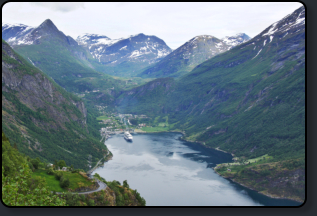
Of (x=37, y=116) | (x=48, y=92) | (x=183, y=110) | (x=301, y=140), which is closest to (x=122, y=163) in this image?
(x=37, y=116)

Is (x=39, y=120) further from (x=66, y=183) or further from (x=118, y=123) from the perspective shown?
(x=118, y=123)

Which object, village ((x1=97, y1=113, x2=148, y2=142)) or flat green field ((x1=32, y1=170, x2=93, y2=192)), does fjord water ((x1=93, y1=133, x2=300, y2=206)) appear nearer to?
flat green field ((x1=32, y1=170, x2=93, y2=192))

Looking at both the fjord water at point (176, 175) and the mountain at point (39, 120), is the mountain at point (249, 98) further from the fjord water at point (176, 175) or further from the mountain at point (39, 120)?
the mountain at point (39, 120)

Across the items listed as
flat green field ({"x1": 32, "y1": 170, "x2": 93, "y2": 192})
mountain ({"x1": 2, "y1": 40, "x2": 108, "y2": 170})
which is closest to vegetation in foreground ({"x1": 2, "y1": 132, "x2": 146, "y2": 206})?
flat green field ({"x1": 32, "y1": 170, "x2": 93, "y2": 192})

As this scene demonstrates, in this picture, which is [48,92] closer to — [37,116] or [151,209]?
[37,116]

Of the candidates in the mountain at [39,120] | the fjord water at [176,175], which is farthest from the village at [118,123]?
the mountain at [39,120]

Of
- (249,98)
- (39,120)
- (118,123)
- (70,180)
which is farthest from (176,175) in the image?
(118,123)

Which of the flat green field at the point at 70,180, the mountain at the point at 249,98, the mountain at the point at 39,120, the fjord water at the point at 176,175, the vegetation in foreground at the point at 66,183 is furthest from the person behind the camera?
the mountain at the point at 249,98
